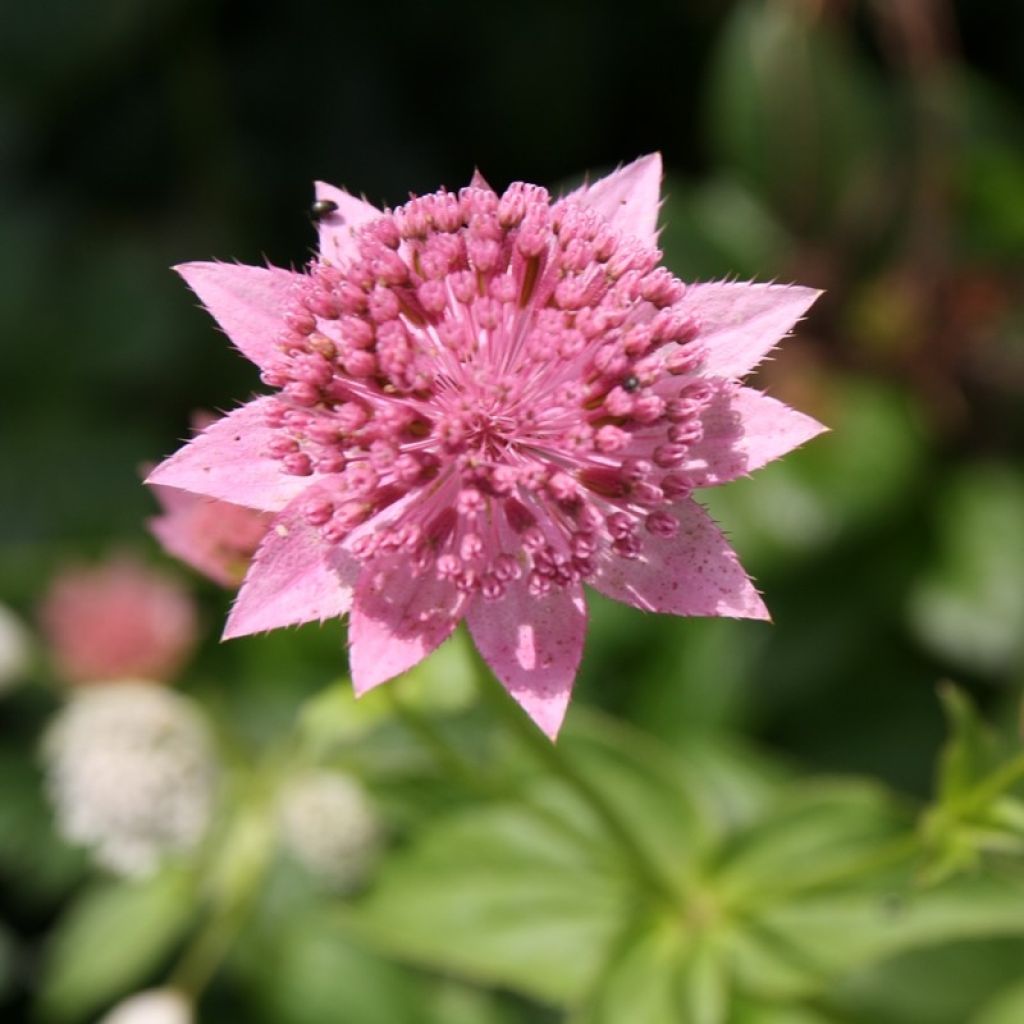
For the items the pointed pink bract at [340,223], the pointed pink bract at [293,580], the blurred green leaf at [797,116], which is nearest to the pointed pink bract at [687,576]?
the pointed pink bract at [293,580]

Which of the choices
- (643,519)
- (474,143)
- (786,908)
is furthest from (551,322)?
(474,143)

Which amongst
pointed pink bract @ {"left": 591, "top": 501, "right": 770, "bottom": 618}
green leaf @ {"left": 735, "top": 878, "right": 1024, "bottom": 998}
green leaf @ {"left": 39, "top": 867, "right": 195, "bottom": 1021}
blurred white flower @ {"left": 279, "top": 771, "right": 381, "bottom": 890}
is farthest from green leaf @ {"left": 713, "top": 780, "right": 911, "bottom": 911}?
green leaf @ {"left": 39, "top": 867, "right": 195, "bottom": 1021}

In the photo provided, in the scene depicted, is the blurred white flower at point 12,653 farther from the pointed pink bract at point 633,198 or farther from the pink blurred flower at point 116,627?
the pointed pink bract at point 633,198

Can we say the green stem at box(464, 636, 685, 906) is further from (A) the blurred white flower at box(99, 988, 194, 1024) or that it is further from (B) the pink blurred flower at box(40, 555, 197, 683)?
(B) the pink blurred flower at box(40, 555, 197, 683)

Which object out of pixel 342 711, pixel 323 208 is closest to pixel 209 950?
pixel 342 711

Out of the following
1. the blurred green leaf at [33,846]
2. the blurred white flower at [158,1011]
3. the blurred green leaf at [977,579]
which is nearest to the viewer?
the blurred white flower at [158,1011]

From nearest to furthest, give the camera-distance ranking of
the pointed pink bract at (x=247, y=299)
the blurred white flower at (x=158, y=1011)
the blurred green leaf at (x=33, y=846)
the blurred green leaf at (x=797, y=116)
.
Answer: the pointed pink bract at (x=247, y=299)
the blurred white flower at (x=158, y=1011)
the blurred green leaf at (x=33, y=846)
the blurred green leaf at (x=797, y=116)
